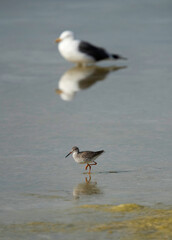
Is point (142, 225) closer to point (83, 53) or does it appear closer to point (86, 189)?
point (86, 189)

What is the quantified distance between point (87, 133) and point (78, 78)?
12.2 ft

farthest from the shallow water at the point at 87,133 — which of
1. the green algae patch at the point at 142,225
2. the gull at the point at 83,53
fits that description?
the gull at the point at 83,53

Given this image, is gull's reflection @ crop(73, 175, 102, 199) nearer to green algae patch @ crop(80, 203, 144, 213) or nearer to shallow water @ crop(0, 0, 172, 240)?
shallow water @ crop(0, 0, 172, 240)

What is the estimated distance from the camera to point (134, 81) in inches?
443

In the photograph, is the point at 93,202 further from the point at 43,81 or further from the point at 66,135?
the point at 43,81

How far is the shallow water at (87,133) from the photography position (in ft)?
17.9

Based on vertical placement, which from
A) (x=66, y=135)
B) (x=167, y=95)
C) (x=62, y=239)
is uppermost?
(x=167, y=95)

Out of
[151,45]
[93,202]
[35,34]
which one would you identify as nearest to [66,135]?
[93,202]

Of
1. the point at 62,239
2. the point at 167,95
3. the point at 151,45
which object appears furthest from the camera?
the point at 151,45

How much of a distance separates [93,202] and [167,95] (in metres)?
4.58

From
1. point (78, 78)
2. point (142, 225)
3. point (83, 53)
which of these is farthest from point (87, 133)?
point (83, 53)

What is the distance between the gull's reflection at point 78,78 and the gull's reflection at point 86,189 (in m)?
3.84

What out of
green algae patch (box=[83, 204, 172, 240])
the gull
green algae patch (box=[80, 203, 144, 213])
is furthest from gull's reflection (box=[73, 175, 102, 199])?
the gull

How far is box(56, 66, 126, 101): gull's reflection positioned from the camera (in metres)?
10.7
